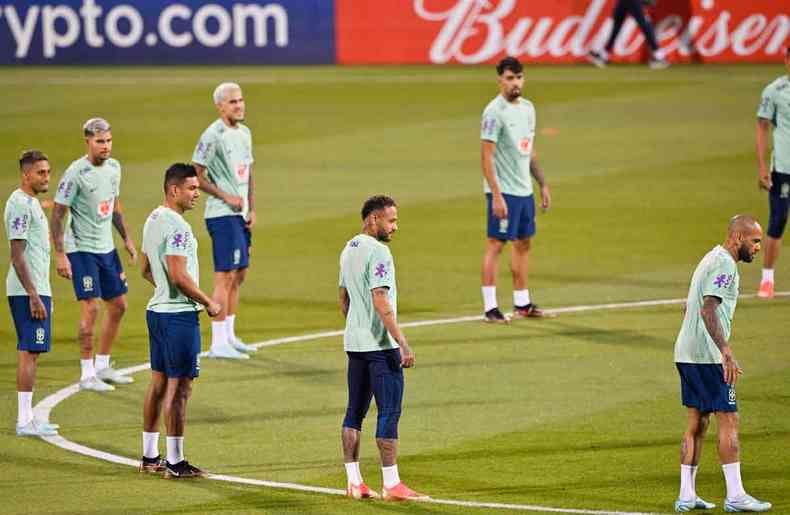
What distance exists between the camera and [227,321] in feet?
53.8

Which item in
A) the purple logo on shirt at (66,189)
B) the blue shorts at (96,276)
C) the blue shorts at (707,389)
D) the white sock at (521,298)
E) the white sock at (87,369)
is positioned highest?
the purple logo on shirt at (66,189)

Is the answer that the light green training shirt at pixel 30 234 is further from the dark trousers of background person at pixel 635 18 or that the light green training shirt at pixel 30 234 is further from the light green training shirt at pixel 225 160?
the dark trousers of background person at pixel 635 18

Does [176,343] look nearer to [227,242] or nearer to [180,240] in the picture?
[180,240]

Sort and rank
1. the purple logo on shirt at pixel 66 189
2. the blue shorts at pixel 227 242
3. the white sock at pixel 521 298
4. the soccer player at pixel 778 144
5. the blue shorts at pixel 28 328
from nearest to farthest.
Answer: the blue shorts at pixel 28 328 → the purple logo on shirt at pixel 66 189 → the blue shorts at pixel 227 242 → the white sock at pixel 521 298 → the soccer player at pixel 778 144

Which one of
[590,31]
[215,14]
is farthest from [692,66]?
[215,14]

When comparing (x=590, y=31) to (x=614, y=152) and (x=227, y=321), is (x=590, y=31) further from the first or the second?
(x=227, y=321)

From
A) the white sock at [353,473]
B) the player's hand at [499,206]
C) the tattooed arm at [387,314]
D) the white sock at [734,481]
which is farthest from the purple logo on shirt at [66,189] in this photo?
the white sock at [734,481]

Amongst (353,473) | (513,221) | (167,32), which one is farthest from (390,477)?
(167,32)

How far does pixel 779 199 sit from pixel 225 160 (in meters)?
6.36

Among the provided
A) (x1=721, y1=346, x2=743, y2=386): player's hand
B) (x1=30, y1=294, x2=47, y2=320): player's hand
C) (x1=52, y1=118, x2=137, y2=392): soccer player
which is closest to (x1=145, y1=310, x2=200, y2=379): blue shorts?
(x1=30, y1=294, x2=47, y2=320): player's hand

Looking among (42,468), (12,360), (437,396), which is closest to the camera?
(42,468)

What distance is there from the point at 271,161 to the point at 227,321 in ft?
42.9

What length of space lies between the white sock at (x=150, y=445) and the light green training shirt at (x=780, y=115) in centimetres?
892

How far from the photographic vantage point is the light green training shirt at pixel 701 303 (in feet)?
35.4
